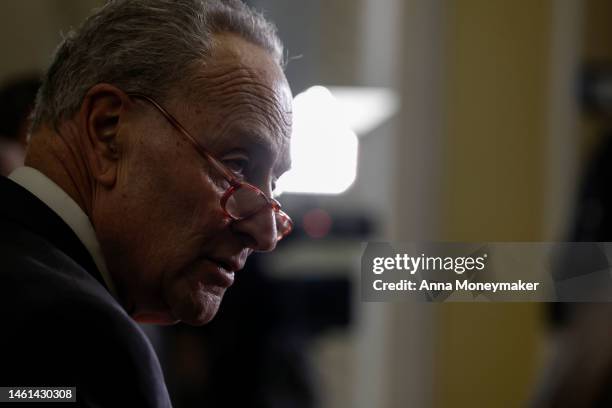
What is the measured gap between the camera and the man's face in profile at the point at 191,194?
806mm

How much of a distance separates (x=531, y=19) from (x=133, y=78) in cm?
222

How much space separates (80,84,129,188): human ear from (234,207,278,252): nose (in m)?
0.13

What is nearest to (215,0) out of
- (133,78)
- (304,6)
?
(133,78)

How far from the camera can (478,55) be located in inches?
114

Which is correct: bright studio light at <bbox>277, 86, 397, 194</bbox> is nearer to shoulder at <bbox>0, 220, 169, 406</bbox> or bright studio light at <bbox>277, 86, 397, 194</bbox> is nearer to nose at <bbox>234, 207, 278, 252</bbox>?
nose at <bbox>234, 207, 278, 252</bbox>

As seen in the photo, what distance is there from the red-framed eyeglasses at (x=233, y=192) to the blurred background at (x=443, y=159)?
160 cm

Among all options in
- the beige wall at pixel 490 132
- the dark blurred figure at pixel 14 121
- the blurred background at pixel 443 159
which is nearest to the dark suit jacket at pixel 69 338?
the dark blurred figure at pixel 14 121

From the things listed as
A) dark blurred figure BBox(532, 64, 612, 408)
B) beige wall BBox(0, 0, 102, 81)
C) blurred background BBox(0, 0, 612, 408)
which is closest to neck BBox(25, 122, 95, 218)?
dark blurred figure BBox(532, 64, 612, 408)

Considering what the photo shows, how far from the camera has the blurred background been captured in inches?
102

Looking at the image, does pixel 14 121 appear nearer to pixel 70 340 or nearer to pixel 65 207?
pixel 65 207

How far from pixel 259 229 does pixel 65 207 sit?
18 cm

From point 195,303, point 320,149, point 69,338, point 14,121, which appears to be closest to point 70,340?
point 69,338

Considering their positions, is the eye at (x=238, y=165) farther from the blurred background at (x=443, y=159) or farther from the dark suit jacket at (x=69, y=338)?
the blurred background at (x=443, y=159)

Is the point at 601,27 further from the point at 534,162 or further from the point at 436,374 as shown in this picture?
the point at 436,374
